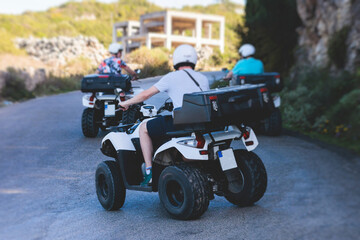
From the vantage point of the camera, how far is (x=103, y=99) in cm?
1216

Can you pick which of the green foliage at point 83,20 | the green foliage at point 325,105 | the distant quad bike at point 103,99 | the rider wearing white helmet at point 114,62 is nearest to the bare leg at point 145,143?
the distant quad bike at point 103,99

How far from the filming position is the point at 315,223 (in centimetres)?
277

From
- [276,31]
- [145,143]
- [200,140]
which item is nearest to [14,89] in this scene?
[276,31]

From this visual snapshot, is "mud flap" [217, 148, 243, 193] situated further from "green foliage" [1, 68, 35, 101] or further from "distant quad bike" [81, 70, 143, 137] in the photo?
"green foliage" [1, 68, 35, 101]

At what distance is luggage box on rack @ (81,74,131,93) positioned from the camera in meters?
11.2

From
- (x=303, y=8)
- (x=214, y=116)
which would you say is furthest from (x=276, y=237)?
(x=303, y=8)

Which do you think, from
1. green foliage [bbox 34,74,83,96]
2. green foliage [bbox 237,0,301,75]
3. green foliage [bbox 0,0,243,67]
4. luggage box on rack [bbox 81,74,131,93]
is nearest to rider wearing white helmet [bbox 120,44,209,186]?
luggage box on rack [bbox 81,74,131,93]

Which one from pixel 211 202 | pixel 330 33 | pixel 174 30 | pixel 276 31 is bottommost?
pixel 211 202

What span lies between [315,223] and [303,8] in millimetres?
17891

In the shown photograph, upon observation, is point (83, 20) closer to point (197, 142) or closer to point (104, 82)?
point (104, 82)

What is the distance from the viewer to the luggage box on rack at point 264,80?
37.0 feet

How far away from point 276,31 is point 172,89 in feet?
52.2

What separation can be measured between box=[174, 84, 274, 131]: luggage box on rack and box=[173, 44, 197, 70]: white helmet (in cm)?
84

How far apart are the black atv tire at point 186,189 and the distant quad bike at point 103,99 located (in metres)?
5.32
